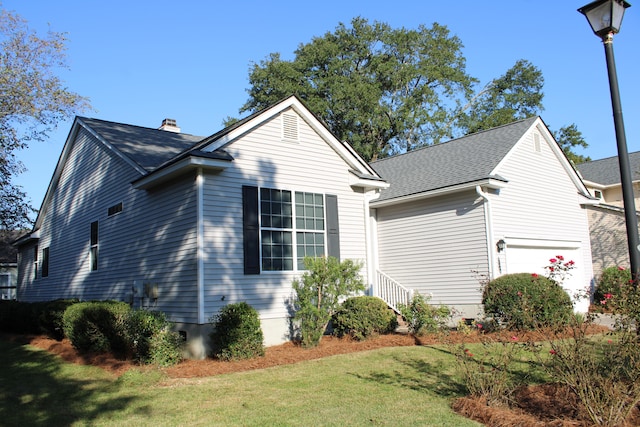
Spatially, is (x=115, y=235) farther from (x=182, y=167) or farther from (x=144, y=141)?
(x=182, y=167)

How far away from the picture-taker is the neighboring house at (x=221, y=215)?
10.6 meters

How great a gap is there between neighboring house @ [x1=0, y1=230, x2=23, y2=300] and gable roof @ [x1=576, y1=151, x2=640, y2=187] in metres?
34.2

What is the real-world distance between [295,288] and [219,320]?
176cm

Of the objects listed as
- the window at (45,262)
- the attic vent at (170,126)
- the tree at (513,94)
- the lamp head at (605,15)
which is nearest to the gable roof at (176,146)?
the attic vent at (170,126)

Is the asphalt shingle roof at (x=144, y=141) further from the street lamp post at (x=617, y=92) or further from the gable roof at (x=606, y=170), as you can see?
the gable roof at (x=606, y=170)

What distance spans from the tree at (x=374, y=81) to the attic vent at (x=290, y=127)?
74.9 ft

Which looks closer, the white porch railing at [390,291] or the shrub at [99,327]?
the shrub at [99,327]

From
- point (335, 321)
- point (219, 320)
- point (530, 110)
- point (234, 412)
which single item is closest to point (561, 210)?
point (335, 321)

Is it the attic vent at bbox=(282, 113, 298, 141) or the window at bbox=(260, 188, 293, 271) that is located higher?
the attic vent at bbox=(282, 113, 298, 141)

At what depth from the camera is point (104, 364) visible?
9609 mm

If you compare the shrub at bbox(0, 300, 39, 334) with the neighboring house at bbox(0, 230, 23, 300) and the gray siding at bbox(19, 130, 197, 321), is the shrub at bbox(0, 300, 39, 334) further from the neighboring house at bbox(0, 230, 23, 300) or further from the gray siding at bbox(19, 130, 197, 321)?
the neighboring house at bbox(0, 230, 23, 300)

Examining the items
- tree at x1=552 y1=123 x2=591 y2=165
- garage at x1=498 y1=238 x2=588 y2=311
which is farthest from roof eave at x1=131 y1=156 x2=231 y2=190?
tree at x1=552 y1=123 x2=591 y2=165

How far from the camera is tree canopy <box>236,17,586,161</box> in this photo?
3594cm

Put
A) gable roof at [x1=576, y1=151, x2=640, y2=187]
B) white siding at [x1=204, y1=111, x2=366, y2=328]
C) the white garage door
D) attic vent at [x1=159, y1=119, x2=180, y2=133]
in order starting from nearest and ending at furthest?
white siding at [x1=204, y1=111, x2=366, y2=328] → the white garage door → attic vent at [x1=159, y1=119, x2=180, y2=133] → gable roof at [x1=576, y1=151, x2=640, y2=187]
